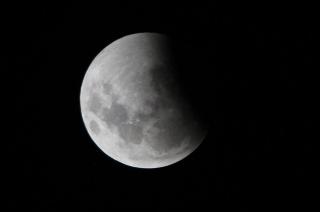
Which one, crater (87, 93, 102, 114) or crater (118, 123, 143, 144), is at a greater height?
crater (87, 93, 102, 114)

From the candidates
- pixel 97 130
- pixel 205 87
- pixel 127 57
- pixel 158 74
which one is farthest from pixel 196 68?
pixel 97 130

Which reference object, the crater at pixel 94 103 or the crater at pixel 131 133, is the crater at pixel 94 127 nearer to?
the crater at pixel 94 103

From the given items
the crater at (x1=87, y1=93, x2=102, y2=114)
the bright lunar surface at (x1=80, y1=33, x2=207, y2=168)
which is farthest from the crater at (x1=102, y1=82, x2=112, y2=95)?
the crater at (x1=87, y1=93, x2=102, y2=114)

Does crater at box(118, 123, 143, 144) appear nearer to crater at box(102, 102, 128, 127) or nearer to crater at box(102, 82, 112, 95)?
crater at box(102, 102, 128, 127)

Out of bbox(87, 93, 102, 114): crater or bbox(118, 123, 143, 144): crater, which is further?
bbox(87, 93, 102, 114): crater

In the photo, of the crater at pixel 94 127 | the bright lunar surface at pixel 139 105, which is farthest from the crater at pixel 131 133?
the crater at pixel 94 127

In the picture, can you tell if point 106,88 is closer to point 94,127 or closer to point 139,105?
point 139,105

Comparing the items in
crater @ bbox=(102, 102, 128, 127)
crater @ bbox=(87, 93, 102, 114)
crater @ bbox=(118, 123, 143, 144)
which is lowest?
crater @ bbox=(118, 123, 143, 144)

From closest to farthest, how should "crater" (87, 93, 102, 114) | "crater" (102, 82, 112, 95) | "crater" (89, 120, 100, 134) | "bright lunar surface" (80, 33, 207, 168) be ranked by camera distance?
"bright lunar surface" (80, 33, 207, 168), "crater" (102, 82, 112, 95), "crater" (87, 93, 102, 114), "crater" (89, 120, 100, 134)

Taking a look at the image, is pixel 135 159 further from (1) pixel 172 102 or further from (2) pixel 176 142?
(1) pixel 172 102
